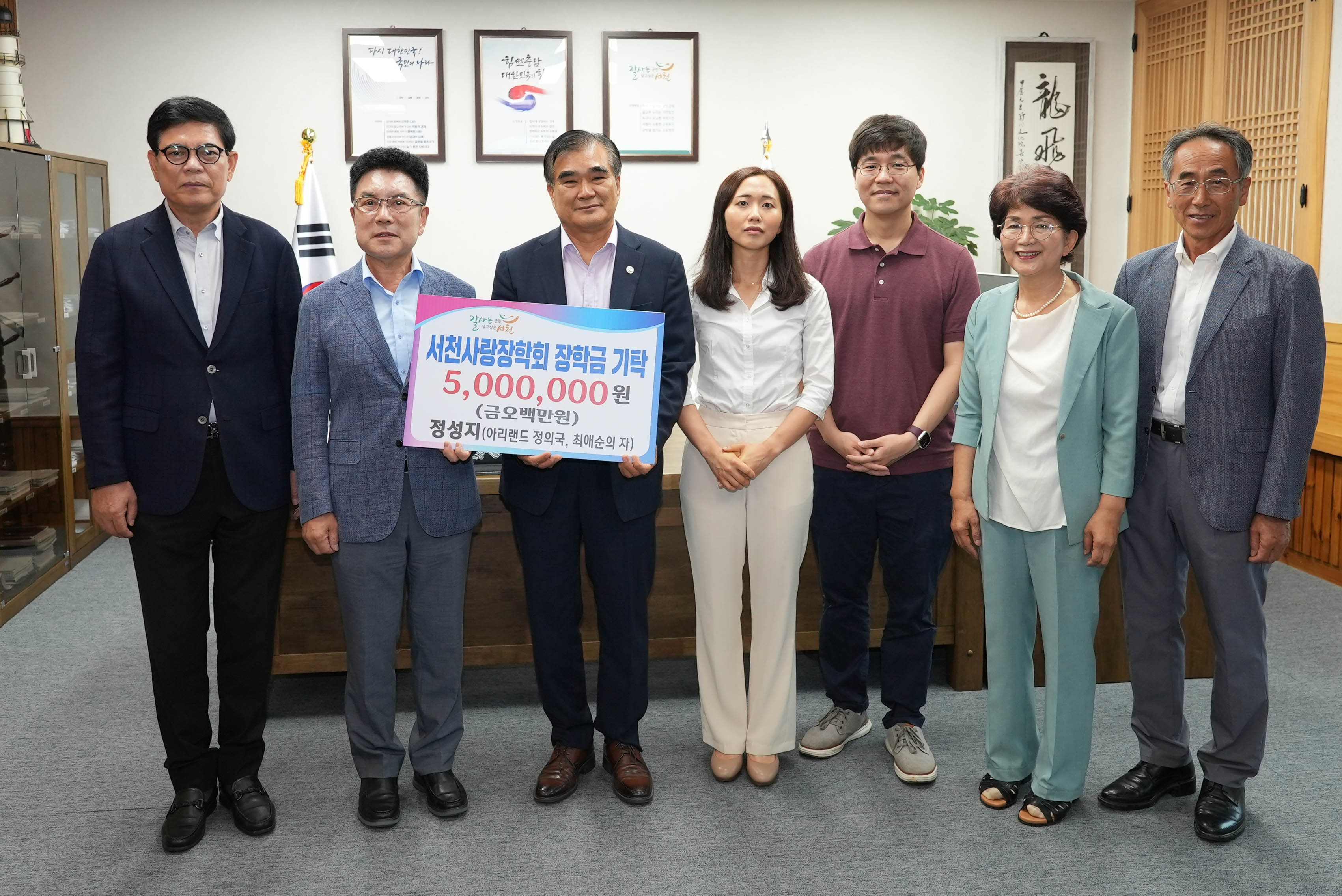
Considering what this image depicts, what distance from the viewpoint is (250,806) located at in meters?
2.52

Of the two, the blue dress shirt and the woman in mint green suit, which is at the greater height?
the blue dress shirt

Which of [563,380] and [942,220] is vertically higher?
[942,220]

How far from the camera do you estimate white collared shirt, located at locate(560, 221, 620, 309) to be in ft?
8.43

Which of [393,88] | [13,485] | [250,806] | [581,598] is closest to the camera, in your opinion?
[250,806]

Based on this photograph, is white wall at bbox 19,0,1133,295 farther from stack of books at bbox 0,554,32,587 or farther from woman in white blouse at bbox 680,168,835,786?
woman in white blouse at bbox 680,168,835,786

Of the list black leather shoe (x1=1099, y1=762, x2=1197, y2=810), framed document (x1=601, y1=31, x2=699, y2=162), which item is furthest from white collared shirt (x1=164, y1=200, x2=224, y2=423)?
framed document (x1=601, y1=31, x2=699, y2=162)

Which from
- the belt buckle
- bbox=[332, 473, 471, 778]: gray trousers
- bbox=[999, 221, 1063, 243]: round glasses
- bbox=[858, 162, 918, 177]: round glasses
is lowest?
bbox=[332, 473, 471, 778]: gray trousers

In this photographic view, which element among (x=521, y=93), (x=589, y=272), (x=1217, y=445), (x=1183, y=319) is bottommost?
(x=1217, y=445)

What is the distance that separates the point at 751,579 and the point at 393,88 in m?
4.11

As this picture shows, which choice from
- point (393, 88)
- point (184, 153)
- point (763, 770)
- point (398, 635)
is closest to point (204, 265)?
point (184, 153)

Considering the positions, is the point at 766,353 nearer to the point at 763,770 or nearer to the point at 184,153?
the point at 763,770

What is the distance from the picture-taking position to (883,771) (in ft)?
9.28

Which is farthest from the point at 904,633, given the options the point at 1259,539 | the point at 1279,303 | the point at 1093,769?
the point at 1279,303

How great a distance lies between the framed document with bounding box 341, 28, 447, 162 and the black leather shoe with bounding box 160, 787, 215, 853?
404 cm
